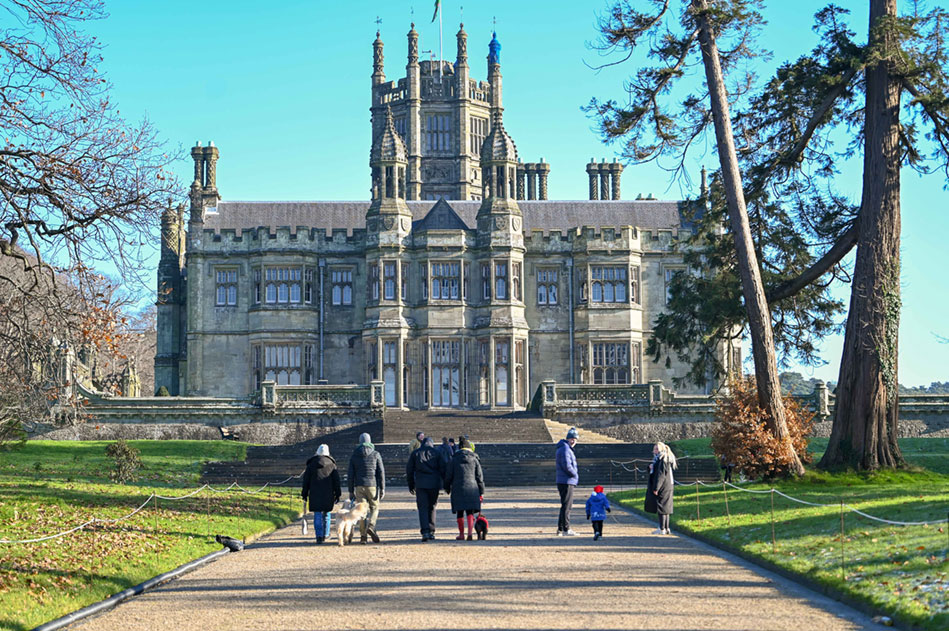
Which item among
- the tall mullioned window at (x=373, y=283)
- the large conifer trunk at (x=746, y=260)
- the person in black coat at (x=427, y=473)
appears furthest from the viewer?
the tall mullioned window at (x=373, y=283)

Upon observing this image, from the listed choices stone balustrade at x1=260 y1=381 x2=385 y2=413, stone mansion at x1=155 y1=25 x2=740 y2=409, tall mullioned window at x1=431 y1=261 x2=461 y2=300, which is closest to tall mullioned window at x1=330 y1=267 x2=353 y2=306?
stone mansion at x1=155 y1=25 x2=740 y2=409

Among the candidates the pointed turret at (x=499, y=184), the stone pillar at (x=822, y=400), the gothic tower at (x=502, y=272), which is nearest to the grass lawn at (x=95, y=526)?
the gothic tower at (x=502, y=272)

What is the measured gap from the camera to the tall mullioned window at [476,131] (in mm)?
65188

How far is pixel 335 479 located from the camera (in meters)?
19.0

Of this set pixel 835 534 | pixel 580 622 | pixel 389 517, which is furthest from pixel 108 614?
pixel 389 517

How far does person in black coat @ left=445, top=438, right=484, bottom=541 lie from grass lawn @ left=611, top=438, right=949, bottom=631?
341cm

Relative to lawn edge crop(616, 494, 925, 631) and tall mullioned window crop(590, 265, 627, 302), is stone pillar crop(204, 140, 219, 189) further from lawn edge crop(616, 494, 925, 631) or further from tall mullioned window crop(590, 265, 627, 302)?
lawn edge crop(616, 494, 925, 631)

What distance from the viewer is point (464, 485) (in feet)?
60.9

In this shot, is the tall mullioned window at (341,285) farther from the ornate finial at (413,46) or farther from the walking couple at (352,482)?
the walking couple at (352,482)

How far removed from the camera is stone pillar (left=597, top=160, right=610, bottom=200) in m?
57.6

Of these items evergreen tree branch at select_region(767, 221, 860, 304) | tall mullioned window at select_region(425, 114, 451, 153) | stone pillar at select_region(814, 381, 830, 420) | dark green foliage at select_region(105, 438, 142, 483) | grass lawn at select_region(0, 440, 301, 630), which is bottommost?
grass lawn at select_region(0, 440, 301, 630)

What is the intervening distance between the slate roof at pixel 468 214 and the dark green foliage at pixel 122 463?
816 inches

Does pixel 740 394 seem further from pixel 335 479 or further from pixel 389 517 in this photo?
pixel 335 479

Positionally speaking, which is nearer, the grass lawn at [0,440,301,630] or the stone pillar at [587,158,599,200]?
the grass lawn at [0,440,301,630]
